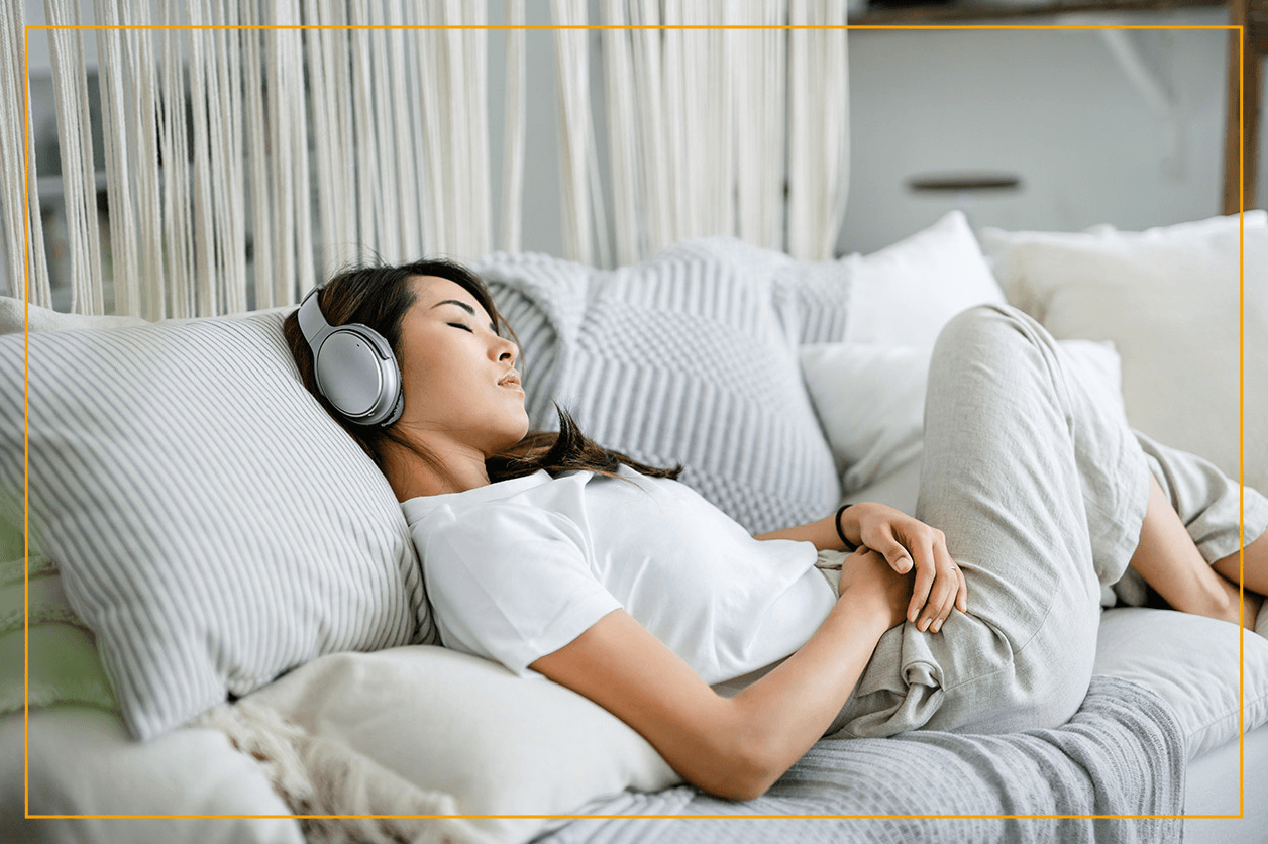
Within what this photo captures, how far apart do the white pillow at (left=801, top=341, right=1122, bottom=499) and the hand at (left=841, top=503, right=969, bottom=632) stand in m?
0.35

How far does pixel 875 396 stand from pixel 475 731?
2.80 ft

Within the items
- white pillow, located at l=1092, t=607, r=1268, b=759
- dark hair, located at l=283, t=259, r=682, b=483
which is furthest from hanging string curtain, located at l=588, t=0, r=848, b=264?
white pillow, located at l=1092, t=607, r=1268, b=759

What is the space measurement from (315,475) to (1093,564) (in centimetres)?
76

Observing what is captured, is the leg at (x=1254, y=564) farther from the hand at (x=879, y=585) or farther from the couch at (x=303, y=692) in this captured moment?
the hand at (x=879, y=585)

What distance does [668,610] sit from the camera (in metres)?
0.82

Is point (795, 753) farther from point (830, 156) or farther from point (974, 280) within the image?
point (830, 156)

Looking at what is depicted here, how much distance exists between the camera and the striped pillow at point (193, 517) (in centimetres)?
64

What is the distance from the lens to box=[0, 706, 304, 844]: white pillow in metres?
0.60

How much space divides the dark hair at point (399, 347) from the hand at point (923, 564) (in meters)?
0.25

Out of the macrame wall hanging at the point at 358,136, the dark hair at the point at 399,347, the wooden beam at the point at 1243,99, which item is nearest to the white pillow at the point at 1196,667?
the dark hair at the point at 399,347

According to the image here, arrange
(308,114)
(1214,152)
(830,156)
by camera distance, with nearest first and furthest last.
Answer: (308,114) → (830,156) → (1214,152)

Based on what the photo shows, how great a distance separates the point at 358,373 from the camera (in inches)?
34.3

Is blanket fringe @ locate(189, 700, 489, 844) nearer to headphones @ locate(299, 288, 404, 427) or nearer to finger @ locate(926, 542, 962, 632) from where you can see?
headphones @ locate(299, 288, 404, 427)

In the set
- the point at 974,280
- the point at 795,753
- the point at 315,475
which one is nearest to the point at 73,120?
the point at 315,475
